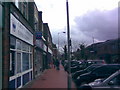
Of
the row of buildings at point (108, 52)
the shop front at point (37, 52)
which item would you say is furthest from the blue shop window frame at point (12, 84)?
the row of buildings at point (108, 52)

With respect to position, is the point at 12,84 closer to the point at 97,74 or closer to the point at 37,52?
the point at 97,74

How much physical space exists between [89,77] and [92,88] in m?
6.21

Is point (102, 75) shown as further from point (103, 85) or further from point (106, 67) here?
point (103, 85)

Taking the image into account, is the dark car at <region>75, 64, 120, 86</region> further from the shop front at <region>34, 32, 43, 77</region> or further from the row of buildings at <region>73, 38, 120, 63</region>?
the row of buildings at <region>73, 38, 120, 63</region>

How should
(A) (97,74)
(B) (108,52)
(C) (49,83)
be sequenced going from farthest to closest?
(B) (108,52) < (C) (49,83) < (A) (97,74)

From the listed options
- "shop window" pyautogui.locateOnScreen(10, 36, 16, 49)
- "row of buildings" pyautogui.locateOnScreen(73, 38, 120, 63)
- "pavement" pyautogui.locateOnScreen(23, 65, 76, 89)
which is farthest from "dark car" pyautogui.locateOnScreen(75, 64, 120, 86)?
"row of buildings" pyautogui.locateOnScreen(73, 38, 120, 63)

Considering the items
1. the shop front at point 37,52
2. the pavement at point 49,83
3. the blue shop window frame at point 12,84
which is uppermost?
the shop front at point 37,52

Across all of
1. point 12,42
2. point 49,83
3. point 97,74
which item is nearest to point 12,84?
point 12,42

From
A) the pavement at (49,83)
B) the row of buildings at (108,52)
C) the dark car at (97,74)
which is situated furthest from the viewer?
the row of buildings at (108,52)

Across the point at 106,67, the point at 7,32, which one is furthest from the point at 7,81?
the point at 106,67

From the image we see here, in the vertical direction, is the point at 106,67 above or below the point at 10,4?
below

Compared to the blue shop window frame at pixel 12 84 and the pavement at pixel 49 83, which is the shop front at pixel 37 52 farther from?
the blue shop window frame at pixel 12 84

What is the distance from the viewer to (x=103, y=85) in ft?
27.9

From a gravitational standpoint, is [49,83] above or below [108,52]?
below
